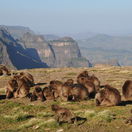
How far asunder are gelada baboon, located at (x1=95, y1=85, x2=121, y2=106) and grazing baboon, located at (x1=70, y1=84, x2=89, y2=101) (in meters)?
2.55

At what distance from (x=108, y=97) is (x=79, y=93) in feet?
11.1

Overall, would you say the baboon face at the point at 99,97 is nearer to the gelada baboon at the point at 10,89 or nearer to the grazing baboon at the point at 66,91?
the grazing baboon at the point at 66,91

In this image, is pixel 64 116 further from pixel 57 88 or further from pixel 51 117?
pixel 57 88

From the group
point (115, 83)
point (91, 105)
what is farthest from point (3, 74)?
point (91, 105)

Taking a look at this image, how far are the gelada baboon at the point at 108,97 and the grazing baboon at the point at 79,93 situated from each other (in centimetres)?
255

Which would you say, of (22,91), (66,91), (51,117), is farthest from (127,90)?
(22,91)

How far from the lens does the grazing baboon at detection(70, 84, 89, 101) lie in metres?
26.3

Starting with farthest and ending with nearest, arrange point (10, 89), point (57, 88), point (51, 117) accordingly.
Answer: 1. point (10, 89)
2. point (57, 88)
3. point (51, 117)

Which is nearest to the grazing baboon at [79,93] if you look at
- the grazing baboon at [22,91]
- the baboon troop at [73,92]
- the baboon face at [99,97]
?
the baboon troop at [73,92]

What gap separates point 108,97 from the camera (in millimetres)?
23500

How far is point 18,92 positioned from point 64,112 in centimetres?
1158

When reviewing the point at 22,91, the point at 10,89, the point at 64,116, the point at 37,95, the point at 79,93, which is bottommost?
the point at 64,116

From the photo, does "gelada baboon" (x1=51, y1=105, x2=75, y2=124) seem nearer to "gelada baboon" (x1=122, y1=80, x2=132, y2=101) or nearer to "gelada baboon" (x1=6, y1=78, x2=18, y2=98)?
"gelada baboon" (x1=122, y1=80, x2=132, y2=101)

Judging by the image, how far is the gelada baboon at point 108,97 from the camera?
920 inches
